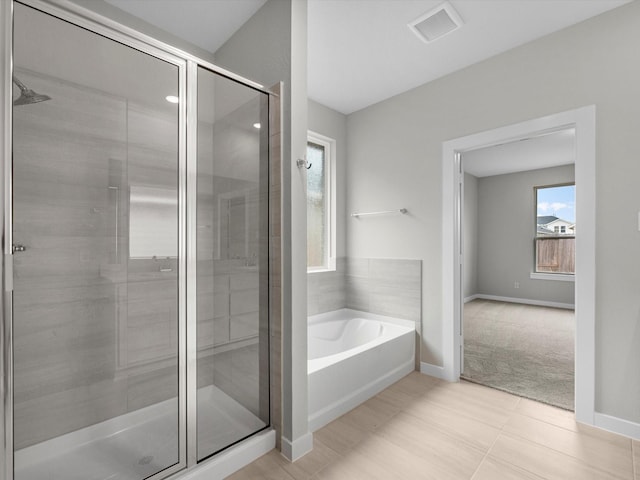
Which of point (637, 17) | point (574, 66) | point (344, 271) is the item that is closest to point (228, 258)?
point (344, 271)

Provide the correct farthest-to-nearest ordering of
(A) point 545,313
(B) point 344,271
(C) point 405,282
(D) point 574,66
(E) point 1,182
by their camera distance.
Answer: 1. (A) point 545,313
2. (B) point 344,271
3. (C) point 405,282
4. (D) point 574,66
5. (E) point 1,182

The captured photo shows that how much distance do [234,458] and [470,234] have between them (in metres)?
6.00

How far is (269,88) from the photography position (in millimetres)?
1809

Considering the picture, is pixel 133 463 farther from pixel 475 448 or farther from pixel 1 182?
pixel 475 448

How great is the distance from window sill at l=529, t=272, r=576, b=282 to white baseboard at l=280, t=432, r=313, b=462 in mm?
5677

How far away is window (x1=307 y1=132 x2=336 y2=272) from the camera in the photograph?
3.31 metres

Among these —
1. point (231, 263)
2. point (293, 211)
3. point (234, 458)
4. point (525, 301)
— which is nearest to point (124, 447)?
point (234, 458)

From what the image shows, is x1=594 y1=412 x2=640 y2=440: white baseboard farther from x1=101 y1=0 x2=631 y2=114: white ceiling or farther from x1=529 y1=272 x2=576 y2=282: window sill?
x1=529 y1=272 x2=576 y2=282: window sill

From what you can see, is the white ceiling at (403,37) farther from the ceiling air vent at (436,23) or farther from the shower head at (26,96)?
the shower head at (26,96)

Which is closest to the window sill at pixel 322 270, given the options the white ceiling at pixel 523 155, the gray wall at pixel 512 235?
the white ceiling at pixel 523 155

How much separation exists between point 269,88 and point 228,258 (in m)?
0.99

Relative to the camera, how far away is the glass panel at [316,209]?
329cm

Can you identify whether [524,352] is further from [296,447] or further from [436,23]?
[436,23]

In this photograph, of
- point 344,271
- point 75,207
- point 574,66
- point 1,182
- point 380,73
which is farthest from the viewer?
point 344,271
